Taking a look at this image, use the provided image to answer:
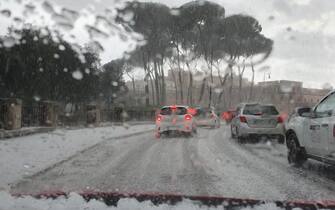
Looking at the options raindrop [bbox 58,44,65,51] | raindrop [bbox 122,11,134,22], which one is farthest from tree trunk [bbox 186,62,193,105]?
raindrop [bbox 58,44,65,51]

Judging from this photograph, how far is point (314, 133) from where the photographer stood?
9383mm

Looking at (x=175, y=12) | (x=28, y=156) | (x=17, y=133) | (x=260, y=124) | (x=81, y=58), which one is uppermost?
(x=175, y=12)

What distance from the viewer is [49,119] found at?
981 inches

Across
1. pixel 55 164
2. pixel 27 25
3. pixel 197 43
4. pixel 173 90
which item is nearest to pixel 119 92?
pixel 197 43

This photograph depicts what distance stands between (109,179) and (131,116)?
3747 centimetres

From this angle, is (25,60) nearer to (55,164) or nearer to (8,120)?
(8,120)

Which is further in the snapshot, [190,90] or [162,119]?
[190,90]

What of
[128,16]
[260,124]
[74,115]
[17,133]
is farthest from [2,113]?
[128,16]

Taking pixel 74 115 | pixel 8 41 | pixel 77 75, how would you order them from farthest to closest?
1. pixel 77 75
2. pixel 8 41
3. pixel 74 115

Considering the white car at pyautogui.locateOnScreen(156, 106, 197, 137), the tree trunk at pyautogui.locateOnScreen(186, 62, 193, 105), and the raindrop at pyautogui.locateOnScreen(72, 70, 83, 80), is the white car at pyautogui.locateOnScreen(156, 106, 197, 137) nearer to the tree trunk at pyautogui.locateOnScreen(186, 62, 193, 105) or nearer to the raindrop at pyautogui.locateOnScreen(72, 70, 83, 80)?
the raindrop at pyautogui.locateOnScreen(72, 70, 83, 80)

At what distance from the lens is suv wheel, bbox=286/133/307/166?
1056 centimetres

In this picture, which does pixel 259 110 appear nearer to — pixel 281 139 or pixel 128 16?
pixel 281 139

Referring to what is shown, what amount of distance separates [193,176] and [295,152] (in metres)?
2.62

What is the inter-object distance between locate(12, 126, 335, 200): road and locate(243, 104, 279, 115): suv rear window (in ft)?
14.3
